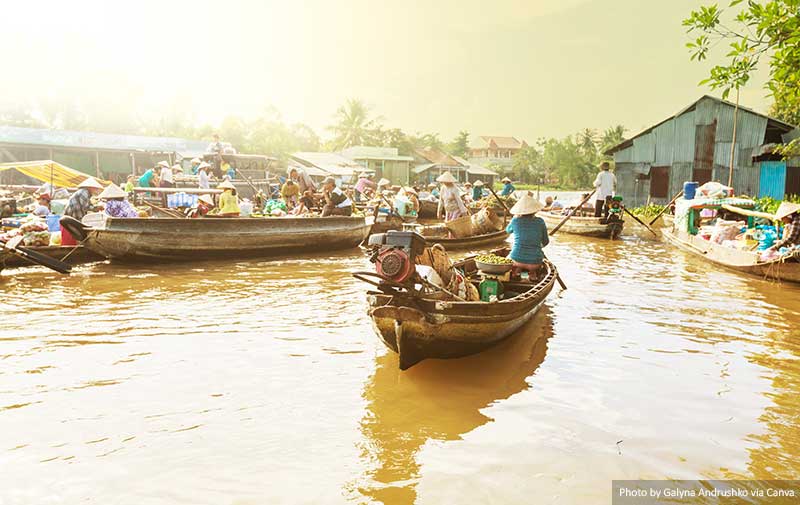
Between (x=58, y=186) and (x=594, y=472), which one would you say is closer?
(x=594, y=472)

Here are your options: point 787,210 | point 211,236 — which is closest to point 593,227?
point 787,210

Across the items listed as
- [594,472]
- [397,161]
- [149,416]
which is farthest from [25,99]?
[594,472]

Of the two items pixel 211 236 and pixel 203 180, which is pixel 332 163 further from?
pixel 211 236

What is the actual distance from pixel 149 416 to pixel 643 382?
14.1ft

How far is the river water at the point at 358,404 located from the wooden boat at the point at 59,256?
1.58 metres

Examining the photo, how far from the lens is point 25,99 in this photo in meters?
35.6

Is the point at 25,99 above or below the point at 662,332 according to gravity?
above

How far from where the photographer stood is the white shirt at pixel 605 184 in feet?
53.5

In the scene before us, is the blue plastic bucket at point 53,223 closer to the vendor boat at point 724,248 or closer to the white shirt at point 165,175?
the white shirt at point 165,175

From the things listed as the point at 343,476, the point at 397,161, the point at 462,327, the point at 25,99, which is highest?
the point at 25,99

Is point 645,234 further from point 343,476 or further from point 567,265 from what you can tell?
point 343,476

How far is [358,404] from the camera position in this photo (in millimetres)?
4562

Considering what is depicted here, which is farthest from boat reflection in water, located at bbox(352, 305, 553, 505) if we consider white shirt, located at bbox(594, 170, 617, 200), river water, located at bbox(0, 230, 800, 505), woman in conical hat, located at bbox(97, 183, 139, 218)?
white shirt, located at bbox(594, 170, 617, 200)

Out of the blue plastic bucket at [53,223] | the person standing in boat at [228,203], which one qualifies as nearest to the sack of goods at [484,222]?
the person standing in boat at [228,203]
